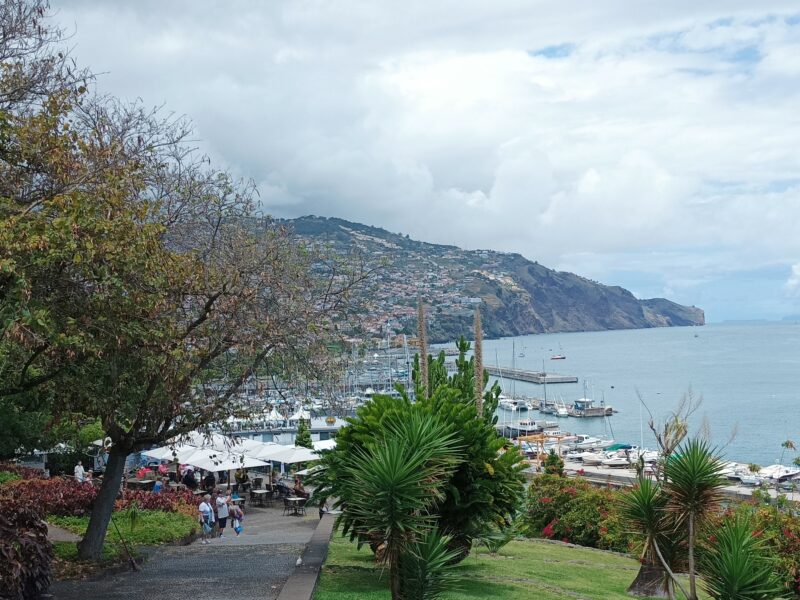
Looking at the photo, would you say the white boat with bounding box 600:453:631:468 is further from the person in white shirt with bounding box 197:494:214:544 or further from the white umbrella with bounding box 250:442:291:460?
the person in white shirt with bounding box 197:494:214:544

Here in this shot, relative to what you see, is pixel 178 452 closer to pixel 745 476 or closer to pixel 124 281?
pixel 124 281

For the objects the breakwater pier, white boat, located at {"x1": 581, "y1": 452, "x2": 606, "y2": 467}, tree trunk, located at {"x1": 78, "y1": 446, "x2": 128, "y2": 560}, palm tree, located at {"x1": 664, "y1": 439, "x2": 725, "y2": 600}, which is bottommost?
white boat, located at {"x1": 581, "y1": 452, "x2": 606, "y2": 467}

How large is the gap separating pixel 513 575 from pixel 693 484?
17.4 feet

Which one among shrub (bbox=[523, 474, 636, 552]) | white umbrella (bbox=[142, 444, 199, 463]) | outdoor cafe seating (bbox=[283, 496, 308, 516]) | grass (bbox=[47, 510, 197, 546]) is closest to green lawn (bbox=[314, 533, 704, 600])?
shrub (bbox=[523, 474, 636, 552])

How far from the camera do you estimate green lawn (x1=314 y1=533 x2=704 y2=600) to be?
1274cm

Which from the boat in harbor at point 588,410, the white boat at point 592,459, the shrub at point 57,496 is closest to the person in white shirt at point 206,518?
the shrub at point 57,496

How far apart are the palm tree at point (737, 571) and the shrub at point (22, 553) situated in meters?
8.09

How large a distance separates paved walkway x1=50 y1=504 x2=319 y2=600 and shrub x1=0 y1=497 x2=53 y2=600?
1.63m

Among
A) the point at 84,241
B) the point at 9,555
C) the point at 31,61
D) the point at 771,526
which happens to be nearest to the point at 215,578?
the point at 9,555

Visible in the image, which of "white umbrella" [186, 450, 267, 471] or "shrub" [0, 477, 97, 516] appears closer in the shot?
"shrub" [0, 477, 97, 516]

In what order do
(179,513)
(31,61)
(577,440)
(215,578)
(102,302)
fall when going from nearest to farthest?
(102,302)
(31,61)
(215,578)
(179,513)
(577,440)

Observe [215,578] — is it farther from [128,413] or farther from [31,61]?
[31,61]

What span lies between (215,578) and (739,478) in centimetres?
5083

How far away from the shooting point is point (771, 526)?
16906mm
